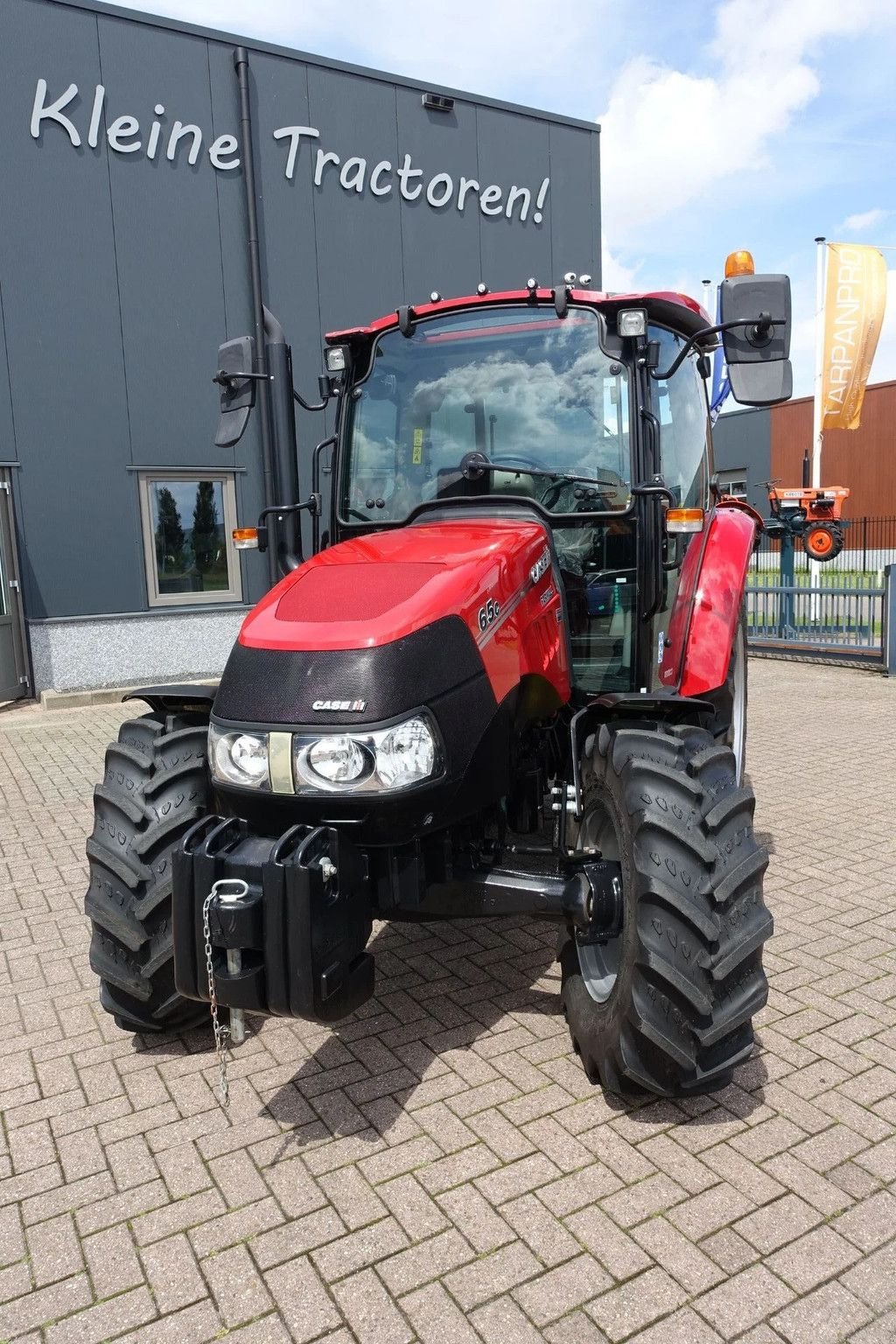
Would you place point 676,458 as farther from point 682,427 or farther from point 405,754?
point 405,754

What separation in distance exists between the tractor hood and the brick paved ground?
1.13 m

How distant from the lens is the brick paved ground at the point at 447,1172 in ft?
6.68

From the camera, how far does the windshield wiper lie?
336 cm

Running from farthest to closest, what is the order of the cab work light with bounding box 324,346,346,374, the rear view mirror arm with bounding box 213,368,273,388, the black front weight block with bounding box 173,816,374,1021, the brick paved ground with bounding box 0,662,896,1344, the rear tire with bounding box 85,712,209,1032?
the cab work light with bounding box 324,346,346,374
the rear view mirror arm with bounding box 213,368,273,388
the rear tire with bounding box 85,712,209,1032
the black front weight block with bounding box 173,816,374,1021
the brick paved ground with bounding box 0,662,896,1344

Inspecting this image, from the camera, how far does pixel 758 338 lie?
3.11m

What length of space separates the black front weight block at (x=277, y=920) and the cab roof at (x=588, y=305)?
201 cm

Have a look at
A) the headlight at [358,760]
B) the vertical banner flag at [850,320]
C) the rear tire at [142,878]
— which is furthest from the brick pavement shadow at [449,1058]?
the vertical banner flag at [850,320]

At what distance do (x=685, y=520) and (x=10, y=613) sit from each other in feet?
25.2

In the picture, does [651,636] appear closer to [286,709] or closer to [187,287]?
[286,709]

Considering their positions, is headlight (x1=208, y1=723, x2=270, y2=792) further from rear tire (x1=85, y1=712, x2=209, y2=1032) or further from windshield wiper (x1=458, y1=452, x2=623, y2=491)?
windshield wiper (x1=458, y1=452, x2=623, y2=491)

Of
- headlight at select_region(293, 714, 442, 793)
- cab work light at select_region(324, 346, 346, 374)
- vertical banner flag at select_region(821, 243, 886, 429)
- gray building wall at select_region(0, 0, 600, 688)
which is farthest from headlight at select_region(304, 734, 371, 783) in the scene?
vertical banner flag at select_region(821, 243, 886, 429)

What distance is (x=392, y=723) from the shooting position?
8.04 feet

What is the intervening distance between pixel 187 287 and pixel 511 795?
7954 millimetres

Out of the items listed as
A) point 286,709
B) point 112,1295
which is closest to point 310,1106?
point 112,1295
